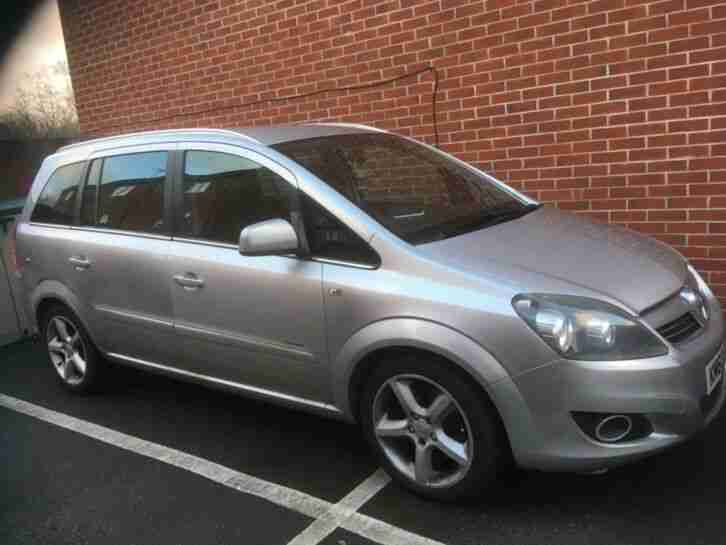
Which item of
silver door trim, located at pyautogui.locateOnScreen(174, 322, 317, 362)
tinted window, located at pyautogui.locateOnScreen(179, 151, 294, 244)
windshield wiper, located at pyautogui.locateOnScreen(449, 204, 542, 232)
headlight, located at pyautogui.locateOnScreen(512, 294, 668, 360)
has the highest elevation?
tinted window, located at pyautogui.locateOnScreen(179, 151, 294, 244)

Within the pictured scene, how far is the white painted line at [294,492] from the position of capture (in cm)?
309

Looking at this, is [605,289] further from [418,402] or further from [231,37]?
[231,37]

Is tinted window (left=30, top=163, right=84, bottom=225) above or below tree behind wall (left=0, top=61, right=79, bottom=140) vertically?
below

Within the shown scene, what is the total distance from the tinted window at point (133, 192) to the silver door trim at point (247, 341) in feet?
2.00

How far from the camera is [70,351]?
16.4 ft

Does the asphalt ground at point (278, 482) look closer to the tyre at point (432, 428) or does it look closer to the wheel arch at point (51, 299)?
the tyre at point (432, 428)

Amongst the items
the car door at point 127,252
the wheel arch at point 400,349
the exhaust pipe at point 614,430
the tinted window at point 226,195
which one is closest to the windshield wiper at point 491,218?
the wheel arch at point 400,349

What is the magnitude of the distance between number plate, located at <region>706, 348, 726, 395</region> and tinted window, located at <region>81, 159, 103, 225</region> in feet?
11.5

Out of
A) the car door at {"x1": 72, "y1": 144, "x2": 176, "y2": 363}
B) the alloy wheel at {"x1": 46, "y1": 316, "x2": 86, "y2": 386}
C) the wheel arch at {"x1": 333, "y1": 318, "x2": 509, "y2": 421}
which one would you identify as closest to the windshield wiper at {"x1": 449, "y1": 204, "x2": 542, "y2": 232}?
the wheel arch at {"x1": 333, "y1": 318, "x2": 509, "y2": 421}

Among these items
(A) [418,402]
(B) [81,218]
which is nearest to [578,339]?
(A) [418,402]

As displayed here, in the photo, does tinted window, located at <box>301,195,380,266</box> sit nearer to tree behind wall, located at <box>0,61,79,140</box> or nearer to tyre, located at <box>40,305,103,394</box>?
tyre, located at <box>40,305,103,394</box>

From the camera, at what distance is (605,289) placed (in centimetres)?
298

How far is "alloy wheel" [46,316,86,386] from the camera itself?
4.94 metres

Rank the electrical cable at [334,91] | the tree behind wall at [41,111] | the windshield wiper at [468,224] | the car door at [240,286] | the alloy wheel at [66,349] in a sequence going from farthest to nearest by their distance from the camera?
the tree behind wall at [41,111] < the electrical cable at [334,91] < the alloy wheel at [66,349] < the car door at [240,286] < the windshield wiper at [468,224]
